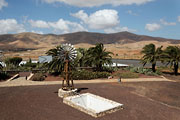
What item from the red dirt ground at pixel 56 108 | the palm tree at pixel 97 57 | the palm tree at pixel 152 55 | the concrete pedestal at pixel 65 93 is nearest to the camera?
the red dirt ground at pixel 56 108

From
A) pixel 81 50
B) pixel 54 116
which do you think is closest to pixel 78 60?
pixel 81 50

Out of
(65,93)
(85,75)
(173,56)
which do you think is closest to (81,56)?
(85,75)

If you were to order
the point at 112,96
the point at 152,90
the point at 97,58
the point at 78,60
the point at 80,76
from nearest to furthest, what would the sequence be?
the point at 112,96
the point at 152,90
the point at 80,76
the point at 97,58
the point at 78,60

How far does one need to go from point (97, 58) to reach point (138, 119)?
54.7 feet

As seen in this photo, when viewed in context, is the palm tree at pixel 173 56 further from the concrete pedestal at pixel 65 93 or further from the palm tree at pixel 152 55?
the concrete pedestal at pixel 65 93

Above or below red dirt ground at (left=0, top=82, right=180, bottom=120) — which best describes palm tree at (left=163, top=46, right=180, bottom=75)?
above

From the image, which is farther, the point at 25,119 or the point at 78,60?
the point at 78,60

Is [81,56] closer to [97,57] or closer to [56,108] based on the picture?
[97,57]

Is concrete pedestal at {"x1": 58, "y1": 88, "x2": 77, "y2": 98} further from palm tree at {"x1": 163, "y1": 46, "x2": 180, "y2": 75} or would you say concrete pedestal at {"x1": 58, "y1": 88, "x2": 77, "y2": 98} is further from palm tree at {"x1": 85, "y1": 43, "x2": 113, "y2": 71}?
palm tree at {"x1": 163, "y1": 46, "x2": 180, "y2": 75}

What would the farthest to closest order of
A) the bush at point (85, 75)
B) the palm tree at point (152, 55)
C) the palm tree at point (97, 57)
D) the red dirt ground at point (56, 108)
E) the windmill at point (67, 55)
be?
the palm tree at point (152, 55)
the palm tree at point (97, 57)
the bush at point (85, 75)
the windmill at point (67, 55)
the red dirt ground at point (56, 108)

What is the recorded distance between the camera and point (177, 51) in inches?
1060

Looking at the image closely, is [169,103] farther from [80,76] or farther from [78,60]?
[78,60]

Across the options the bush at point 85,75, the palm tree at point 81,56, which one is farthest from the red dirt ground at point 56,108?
the palm tree at point 81,56

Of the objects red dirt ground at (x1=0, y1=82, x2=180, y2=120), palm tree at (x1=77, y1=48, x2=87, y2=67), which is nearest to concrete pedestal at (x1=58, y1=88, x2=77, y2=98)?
red dirt ground at (x1=0, y1=82, x2=180, y2=120)
